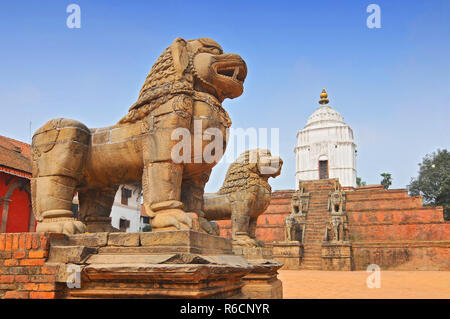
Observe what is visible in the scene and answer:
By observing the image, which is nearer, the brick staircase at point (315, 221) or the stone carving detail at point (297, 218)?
the brick staircase at point (315, 221)

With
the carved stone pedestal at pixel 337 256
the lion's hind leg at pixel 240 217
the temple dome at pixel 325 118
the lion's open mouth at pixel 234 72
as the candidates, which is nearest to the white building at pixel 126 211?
the carved stone pedestal at pixel 337 256

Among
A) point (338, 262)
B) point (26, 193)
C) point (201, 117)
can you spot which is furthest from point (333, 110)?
point (201, 117)

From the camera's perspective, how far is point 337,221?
21.8 m

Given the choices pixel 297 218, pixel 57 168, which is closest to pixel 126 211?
pixel 297 218

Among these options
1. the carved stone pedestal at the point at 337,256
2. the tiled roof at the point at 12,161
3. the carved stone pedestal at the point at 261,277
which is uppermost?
the tiled roof at the point at 12,161

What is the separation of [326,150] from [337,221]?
22.1 metres

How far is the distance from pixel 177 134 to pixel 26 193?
1459cm

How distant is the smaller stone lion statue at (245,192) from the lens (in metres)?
8.34

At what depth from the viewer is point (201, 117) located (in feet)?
14.7

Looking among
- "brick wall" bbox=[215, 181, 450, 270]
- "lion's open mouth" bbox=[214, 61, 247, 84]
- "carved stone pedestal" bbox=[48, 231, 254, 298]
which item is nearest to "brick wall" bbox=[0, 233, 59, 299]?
"carved stone pedestal" bbox=[48, 231, 254, 298]

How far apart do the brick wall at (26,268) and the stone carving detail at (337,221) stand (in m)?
18.8

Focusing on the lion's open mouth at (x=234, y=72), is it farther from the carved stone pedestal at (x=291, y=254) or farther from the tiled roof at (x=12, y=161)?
the carved stone pedestal at (x=291, y=254)
